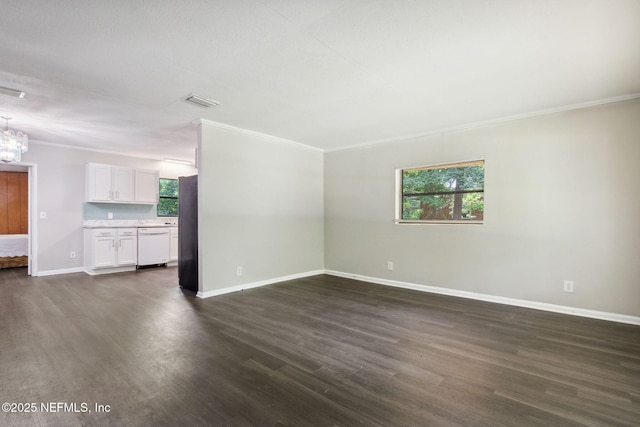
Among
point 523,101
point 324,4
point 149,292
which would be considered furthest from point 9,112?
point 523,101

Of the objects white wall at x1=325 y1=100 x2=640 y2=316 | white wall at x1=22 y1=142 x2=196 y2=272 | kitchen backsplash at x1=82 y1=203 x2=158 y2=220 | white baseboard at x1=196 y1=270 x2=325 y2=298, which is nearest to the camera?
white wall at x1=325 y1=100 x2=640 y2=316

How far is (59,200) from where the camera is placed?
5.77 metres

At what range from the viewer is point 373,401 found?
1827 millimetres

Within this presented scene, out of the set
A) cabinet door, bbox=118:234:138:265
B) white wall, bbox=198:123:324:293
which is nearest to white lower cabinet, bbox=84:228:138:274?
cabinet door, bbox=118:234:138:265

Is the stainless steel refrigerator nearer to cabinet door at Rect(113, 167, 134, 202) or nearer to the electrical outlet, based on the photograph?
cabinet door at Rect(113, 167, 134, 202)

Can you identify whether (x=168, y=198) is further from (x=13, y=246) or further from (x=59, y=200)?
(x=13, y=246)

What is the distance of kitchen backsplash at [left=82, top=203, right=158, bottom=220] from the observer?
20.1 ft

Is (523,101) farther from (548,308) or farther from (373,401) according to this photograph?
(373,401)

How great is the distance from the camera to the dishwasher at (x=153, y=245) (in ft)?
20.5

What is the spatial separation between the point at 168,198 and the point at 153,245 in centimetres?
145

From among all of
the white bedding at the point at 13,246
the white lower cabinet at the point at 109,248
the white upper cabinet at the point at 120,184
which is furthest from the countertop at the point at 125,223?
the white bedding at the point at 13,246

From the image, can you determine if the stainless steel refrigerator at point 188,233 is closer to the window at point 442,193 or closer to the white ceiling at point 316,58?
the white ceiling at point 316,58

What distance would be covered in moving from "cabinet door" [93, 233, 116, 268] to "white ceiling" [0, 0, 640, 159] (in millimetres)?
2522

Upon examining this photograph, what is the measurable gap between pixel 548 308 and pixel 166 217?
764 cm
